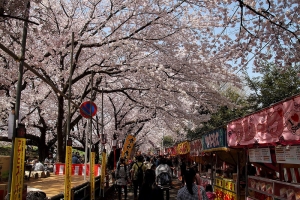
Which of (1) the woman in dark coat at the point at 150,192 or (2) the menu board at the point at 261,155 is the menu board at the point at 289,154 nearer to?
(2) the menu board at the point at 261,155

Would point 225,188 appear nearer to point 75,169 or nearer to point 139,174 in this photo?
point 139,174

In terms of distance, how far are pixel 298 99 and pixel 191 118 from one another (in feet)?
46.4

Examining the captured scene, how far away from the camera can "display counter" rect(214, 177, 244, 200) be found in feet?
28.3

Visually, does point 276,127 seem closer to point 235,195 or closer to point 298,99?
point 298,99

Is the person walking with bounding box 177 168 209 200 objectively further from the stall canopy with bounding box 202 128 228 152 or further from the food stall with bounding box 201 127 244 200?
the stall canopy with bounding box 202 128 228 152

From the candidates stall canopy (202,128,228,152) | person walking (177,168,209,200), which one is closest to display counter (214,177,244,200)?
stall canopy (202,128,228,152)

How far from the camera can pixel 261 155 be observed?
21.3 feet

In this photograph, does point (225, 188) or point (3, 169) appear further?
point (225, 188)

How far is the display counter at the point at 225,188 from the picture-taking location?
28.3 feet

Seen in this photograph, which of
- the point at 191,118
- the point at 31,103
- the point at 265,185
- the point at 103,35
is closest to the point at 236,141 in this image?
the point at 265,185

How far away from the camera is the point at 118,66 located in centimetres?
1335

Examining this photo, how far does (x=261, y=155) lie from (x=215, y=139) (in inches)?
122

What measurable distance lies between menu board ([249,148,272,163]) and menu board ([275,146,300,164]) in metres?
0.40

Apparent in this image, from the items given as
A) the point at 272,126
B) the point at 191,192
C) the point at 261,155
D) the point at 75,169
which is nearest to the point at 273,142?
the point at 272,126
